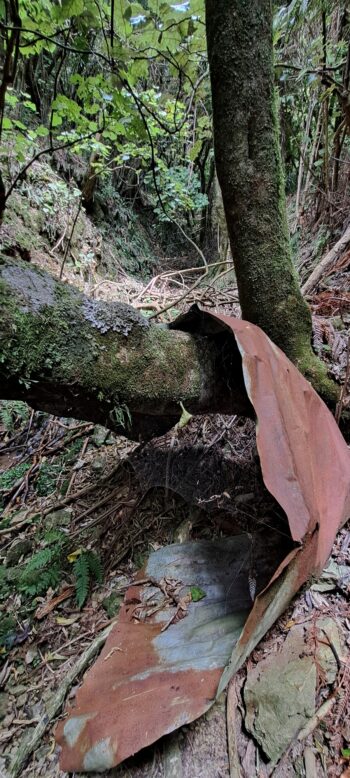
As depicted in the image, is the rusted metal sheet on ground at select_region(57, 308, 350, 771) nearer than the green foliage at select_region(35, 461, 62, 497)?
Yes

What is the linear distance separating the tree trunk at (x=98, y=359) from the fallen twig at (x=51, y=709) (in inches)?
34.8

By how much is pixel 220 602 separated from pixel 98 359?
39.5 inches

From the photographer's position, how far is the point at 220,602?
1.39 metres

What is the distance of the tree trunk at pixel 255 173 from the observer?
147 centimetres

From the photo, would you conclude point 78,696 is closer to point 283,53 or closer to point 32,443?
point 32,443

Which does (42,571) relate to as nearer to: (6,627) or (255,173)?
(6,627)

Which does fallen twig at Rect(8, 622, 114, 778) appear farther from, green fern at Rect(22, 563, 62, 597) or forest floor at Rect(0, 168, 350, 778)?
green fern at Rect(22, 563, 62, 597)

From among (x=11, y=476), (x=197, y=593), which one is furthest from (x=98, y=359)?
(x=11, y=476)

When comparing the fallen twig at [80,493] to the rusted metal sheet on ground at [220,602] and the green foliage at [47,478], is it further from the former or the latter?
the rusted metal sheet on ground at [220,602]

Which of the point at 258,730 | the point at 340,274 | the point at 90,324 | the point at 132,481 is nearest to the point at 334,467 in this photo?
the point at 258,730

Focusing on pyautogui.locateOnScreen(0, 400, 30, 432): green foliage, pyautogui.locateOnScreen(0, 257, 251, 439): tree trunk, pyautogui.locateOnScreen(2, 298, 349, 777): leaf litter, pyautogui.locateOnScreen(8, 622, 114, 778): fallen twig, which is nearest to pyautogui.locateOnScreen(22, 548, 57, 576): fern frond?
pyautogui.locateOnScreen(2, 298, 349, 777): leaf litter

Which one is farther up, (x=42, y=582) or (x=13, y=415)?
(x=13, y=415)

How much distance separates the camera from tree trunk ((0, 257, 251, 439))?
3.89 feet

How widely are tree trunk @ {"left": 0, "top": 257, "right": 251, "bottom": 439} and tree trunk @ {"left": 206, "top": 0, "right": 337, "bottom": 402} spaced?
378 mm
